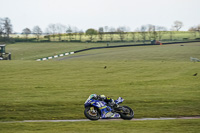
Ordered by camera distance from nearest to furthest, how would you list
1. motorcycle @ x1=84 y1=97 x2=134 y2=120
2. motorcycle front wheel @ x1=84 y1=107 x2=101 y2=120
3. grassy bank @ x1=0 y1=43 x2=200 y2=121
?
1. motorcycle @ x1=84 y1=97 x2=134 y2=120
2. motorcycle front wheel @ x1=84 y1=107 x2=101 y2=120
3. grassy bank @ x1=0 y1=43 x2=200 y2=121

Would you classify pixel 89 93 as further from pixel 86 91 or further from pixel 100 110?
pixel 100 110

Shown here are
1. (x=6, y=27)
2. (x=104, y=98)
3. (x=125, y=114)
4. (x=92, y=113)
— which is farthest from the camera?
(x=6, y=27)

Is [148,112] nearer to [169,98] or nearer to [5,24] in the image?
[169,98]

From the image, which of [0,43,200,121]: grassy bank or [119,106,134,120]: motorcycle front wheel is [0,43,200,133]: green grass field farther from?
[119,106,134,120]: motorcycle front wheel

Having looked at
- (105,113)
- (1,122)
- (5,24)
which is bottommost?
(1,122)

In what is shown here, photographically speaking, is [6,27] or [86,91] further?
[6,27]

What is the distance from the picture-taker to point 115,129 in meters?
19.9

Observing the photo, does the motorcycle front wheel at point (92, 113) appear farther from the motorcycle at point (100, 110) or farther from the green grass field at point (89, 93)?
the green grass field at point (89, 93)

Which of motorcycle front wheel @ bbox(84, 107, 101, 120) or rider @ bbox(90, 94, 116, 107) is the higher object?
rider @ bbox(90, 94, 116, 107)

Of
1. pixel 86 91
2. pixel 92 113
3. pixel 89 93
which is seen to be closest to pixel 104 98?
pixel 92 113

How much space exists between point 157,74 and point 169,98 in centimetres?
1765

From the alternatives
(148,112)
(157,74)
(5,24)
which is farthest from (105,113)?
(5,24)

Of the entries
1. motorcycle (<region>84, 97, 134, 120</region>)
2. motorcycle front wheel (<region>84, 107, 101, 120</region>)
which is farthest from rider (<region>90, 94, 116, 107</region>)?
motorcycle front wheel (<region>84, 107, 101, 120</region>)

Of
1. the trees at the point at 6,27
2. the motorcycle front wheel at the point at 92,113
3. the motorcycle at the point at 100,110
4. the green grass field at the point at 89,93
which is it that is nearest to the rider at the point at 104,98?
the motorcycle at the point at 100,110
